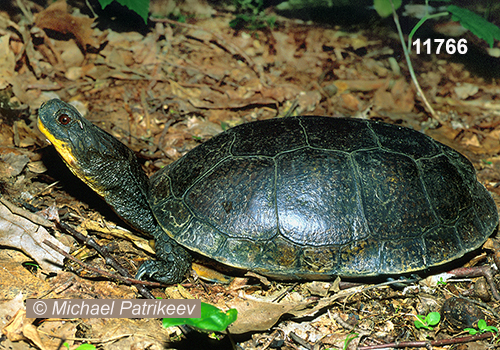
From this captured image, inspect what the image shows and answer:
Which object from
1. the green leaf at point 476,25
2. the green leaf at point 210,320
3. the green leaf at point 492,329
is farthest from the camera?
the green leaf at point 476,25

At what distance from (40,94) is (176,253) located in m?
3.71

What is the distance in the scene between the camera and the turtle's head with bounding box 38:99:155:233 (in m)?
3.62

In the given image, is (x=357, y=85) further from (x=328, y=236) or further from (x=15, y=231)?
(x=15, y=231)

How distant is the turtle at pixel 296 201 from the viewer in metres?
3.49

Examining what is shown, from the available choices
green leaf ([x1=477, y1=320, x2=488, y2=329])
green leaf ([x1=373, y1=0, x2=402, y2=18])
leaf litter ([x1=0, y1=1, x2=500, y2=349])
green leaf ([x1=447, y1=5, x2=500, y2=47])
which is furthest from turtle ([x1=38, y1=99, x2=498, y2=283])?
green leaf ([x1=373, y1=0, x2=402, y2=18])

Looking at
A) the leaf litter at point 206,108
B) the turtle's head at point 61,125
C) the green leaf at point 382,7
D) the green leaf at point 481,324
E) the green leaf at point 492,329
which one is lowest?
the green leaf at point 492,329

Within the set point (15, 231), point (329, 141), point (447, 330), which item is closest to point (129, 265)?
point (15, 231)

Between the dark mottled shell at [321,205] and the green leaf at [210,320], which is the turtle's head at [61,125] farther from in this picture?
the green leaf at [210,320]

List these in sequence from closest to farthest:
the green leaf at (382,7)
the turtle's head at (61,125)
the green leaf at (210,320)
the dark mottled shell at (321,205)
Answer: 1. the green leaf at (210,320)
2. the dark mottled shell at (321,205)
3. the turtle's head at (61,125)
4. the green leaf at (382,7)

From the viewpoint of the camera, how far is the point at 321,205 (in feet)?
11.6

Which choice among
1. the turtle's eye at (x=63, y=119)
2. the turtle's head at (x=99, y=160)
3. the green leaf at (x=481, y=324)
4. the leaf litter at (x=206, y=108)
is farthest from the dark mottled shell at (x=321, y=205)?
the turtle's eye at (x=63, y=119)

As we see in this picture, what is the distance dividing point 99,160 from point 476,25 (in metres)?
5.64

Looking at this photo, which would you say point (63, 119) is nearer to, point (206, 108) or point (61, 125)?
point (61, 125)

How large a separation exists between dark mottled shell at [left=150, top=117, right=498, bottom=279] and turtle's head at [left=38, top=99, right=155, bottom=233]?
26 cm
